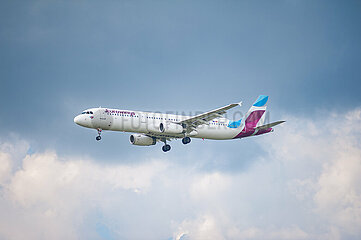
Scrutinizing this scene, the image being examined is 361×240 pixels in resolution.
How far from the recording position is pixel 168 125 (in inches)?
3381

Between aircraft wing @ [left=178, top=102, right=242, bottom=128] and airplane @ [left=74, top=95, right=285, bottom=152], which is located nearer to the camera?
aircraft wing @ [left=178, top=102, right=242, bottom=128]

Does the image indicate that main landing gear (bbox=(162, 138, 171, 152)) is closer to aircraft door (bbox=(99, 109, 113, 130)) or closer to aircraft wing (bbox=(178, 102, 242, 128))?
aircraft wing (bbox=(178, 102, 242, 128))

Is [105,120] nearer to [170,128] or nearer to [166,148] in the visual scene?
[170,128]

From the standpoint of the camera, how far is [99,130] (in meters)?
84.5

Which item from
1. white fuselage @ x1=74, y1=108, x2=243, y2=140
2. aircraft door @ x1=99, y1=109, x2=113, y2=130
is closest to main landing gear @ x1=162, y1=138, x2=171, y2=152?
white fuselage @ x1=74, y1=108, x2=243, y2=140

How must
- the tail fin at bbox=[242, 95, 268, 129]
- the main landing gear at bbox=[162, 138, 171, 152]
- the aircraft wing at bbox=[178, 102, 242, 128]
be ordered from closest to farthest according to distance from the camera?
the aircraft wing at bbox=[178, 102, 242, 128] → the main landing gear at bbox=[162, 138, 171, 152] → the tail fin at bbox=[242, 95, 268, 129]

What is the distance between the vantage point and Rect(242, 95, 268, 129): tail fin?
96.6m

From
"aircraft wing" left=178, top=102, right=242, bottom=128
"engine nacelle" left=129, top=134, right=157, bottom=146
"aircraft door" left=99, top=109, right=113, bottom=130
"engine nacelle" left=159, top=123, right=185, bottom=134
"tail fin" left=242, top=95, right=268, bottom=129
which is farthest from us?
"tail fin" left=242, top=95, right=268, bottom=129

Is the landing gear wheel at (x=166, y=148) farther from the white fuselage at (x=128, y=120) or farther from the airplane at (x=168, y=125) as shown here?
the white fuselage at (x=128, y=120)

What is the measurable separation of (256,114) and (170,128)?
753 inches

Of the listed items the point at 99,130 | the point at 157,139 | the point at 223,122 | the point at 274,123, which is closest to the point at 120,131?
the point at 99,130

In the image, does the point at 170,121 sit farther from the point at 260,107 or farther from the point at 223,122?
the point at 260,107

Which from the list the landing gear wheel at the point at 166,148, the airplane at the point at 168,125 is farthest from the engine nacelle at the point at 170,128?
the landing gear wheel at the point at 166,148

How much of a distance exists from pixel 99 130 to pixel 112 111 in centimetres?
339
